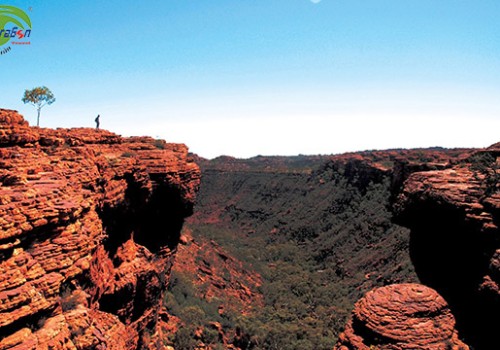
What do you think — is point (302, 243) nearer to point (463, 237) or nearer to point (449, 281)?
point (449, 281)

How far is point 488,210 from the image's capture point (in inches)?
489

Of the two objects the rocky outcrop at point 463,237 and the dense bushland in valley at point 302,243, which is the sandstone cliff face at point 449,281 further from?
the dense bushland in valley at point 302,243

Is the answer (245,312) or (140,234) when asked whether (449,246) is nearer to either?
(140,234)

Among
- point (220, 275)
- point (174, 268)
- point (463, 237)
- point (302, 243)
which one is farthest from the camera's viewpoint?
point (302, 243)

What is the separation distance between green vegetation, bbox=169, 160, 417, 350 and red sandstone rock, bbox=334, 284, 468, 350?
18.9 meters

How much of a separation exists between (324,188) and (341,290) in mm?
44270

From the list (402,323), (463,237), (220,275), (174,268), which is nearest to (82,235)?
(402,323)

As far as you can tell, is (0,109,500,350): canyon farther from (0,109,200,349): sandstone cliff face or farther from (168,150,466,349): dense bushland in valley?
(168,150,466,349): dense bushland in valley

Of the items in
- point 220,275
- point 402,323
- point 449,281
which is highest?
point 449,281

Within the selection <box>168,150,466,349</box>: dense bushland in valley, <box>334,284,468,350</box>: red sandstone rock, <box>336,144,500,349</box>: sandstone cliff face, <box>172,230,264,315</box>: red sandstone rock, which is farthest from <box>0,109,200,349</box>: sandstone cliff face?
<box>172,230,264,315</box>: red sandstone rock

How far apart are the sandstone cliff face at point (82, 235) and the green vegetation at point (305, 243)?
1033 centimetres

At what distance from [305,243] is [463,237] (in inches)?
2161

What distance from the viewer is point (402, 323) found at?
11055mm

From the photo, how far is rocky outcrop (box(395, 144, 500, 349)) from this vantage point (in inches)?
457
